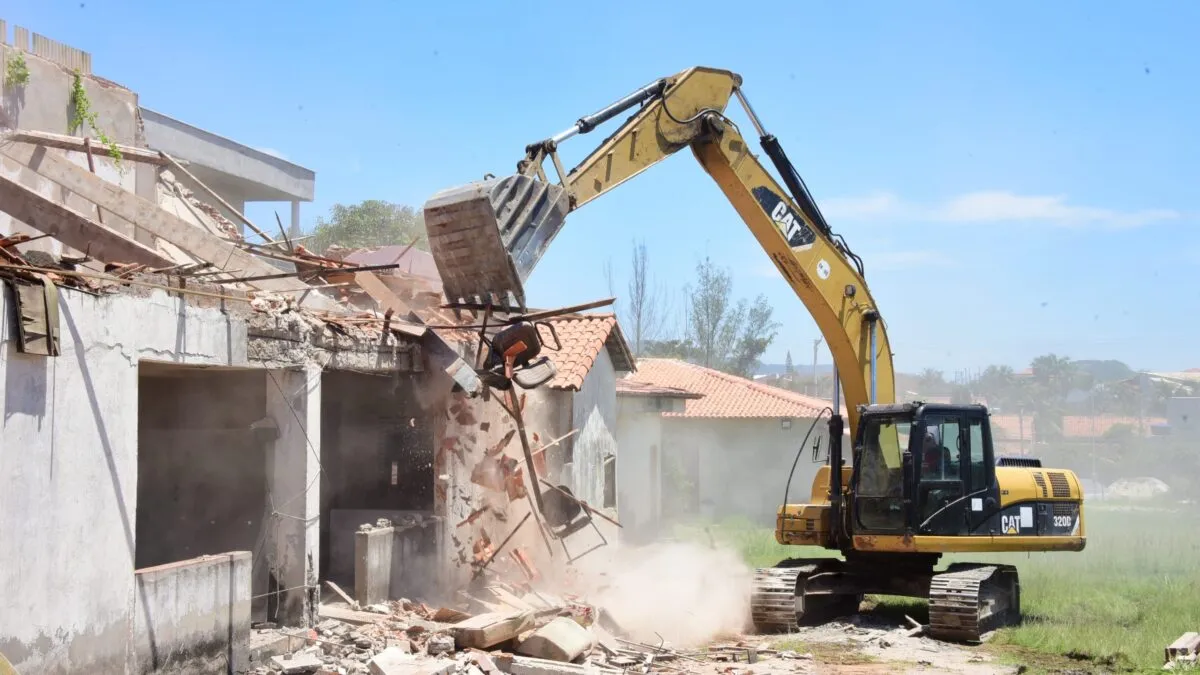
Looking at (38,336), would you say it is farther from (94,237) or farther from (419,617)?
(419,617)

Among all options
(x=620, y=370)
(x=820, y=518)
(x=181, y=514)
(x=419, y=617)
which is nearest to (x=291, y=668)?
(x=419, y=617)

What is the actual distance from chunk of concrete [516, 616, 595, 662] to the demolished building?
2.28 metres

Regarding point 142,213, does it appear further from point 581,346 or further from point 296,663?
point 581,346

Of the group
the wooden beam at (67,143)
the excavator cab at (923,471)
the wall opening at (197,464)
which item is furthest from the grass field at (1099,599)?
the wooden beam at (67,143)

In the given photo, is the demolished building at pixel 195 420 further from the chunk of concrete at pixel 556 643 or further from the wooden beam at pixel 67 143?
the chunk of concrete at pixel 556 643

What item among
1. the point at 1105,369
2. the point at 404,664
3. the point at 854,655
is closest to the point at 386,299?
the point at 404,664

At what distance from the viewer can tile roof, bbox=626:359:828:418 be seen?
34.0m

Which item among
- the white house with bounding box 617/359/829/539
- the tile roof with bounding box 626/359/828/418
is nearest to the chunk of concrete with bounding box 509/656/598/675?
the tile roof with bounding box 626/359/828/418

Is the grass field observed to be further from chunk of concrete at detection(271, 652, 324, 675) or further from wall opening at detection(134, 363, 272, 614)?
wall opening at detection(134, 363, 272, 614)

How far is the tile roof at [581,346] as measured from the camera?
17.5 meters

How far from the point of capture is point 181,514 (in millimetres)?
12570

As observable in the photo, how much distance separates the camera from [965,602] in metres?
11.8

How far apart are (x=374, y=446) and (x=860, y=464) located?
5.99 m

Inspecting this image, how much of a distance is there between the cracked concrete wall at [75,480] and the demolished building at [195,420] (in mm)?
17
